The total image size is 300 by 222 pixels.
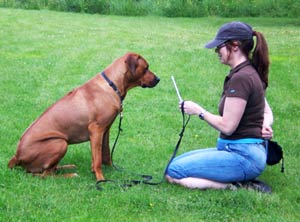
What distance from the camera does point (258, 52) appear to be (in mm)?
5543

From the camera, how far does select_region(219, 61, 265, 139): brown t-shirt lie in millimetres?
5383

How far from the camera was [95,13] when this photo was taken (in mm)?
26484

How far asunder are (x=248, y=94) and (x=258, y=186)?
2.92ft

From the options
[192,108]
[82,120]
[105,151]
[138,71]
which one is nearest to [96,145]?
[82,120]

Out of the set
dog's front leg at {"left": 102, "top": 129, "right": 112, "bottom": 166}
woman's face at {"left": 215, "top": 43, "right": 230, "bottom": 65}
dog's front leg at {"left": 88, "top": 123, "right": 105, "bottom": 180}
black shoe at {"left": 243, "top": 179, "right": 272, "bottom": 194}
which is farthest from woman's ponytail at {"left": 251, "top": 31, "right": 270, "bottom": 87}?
dog's front leg at {"left": 102, "top": 129, "right": 112, "bottom": 166}

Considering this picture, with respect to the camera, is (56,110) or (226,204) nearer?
(226,204)

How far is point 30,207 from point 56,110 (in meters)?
1.26

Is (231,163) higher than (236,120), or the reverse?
(236,120)

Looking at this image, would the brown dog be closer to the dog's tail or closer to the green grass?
the dog's tail

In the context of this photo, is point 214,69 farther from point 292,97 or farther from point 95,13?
point 95,13

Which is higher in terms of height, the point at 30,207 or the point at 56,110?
the point at 56,110

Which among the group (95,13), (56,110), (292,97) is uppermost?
(56,110)

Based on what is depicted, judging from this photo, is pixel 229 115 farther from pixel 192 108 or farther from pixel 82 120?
pixel 82 120

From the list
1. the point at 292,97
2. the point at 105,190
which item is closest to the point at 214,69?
the point at 292,97
